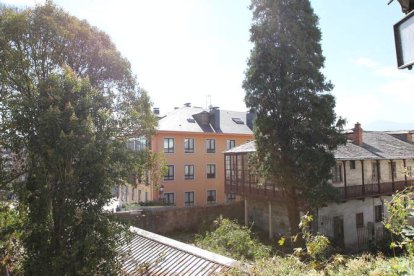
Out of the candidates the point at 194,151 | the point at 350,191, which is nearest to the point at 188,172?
the point at 194,151

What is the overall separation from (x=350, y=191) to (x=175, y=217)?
1218 centimetres

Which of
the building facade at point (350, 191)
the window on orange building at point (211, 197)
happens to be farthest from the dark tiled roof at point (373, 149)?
the window on orange building at point (211, 197)

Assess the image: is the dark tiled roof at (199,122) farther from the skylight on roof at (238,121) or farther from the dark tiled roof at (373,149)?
the dark tiled roof at (373,149)

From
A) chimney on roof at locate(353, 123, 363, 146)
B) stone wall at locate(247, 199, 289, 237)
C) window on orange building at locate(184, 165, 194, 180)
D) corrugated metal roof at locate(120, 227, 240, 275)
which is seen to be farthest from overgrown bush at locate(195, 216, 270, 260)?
window on orange building at locate(184, 165, 194, 180)

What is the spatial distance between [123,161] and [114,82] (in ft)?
23.2

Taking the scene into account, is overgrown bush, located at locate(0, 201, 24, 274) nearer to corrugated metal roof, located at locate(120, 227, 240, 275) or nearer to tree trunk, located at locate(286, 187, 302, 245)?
Result: corrugated metal roof, located at locate(120, 227, 240, 275)

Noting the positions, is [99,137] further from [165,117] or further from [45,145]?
[165,117]

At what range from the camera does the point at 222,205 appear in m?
26.2

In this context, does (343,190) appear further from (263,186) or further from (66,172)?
(66,172)

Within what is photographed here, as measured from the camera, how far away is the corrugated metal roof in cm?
948

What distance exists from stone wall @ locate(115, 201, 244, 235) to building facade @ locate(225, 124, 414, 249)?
7.03ft

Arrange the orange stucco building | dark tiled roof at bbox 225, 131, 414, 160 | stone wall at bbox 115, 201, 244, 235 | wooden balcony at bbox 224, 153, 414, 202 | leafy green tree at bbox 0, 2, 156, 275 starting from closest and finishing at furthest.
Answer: leafy green tree at bbox 0, 2, 156, 275 → wooden balcony at bbox 224, 153, 414, 202 → dark tiled roof at bbox 225, 131, 414, 160 → stone wall at bbox 115, 201, 244, 235 → the orange stucco building

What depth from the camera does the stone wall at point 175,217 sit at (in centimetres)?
2333

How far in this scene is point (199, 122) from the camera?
34719 millimetres
